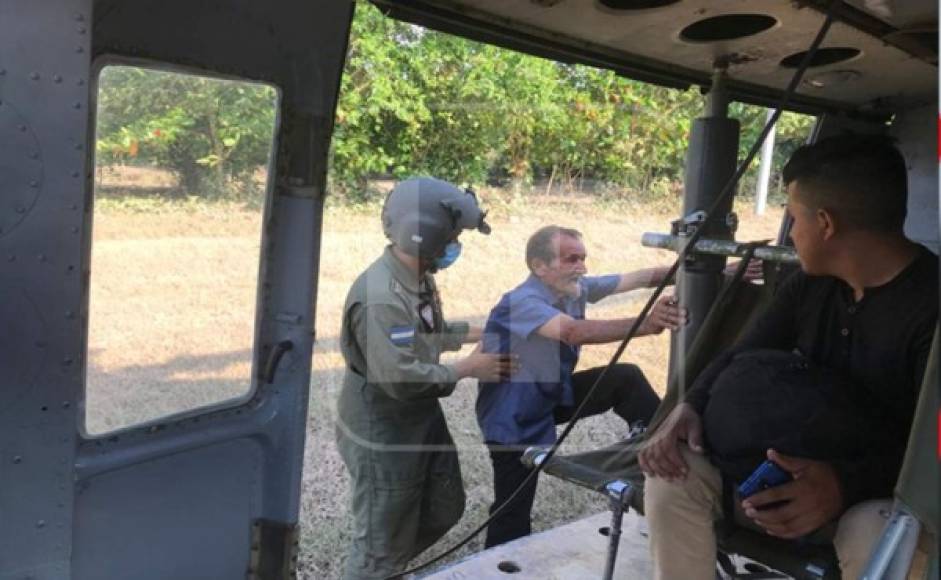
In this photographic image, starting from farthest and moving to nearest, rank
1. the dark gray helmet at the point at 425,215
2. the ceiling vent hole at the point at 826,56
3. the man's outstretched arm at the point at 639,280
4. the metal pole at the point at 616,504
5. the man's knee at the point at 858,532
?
the man's outstretched arm at the point at 639,280
the dark gray helmet at the point at 425,215
the ceiling vent hole at the point at 826,56
the metal pole at the point at 616,504
the man's knee at the point at 858,532

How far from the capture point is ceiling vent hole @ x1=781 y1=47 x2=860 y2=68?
271cm

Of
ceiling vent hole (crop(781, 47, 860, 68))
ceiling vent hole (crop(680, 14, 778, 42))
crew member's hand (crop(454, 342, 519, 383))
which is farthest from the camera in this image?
crew member's hand (crop(454, 342, 519, 383))

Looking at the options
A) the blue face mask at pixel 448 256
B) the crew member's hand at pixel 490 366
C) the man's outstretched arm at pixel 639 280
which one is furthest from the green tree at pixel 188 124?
the man's outstretched arm at pixel 639 280

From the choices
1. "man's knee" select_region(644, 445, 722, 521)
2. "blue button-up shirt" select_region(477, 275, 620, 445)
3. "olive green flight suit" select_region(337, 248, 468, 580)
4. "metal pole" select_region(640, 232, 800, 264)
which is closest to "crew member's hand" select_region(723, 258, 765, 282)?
"metal pole" select_region(640, 232, 800, 264)

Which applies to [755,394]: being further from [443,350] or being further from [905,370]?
[443,350]

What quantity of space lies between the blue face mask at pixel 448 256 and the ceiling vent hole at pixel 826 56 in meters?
1.38

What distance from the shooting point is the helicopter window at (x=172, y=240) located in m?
2.04

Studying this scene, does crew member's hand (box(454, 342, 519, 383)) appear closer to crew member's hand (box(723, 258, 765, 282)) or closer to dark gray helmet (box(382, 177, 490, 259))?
dark gray helmet (box(382, 177, 490, 259))

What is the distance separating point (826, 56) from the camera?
2.80 meters

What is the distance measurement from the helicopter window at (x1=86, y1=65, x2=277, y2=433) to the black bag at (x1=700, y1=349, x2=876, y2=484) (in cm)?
144

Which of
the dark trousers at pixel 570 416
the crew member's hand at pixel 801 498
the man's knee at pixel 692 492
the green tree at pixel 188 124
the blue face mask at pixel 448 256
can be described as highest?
the green tree at pixel 188 124

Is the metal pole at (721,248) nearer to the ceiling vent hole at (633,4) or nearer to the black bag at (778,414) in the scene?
the black bag at (778,414)

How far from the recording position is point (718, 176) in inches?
116

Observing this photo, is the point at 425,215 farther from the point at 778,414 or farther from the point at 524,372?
the point at 778,414
